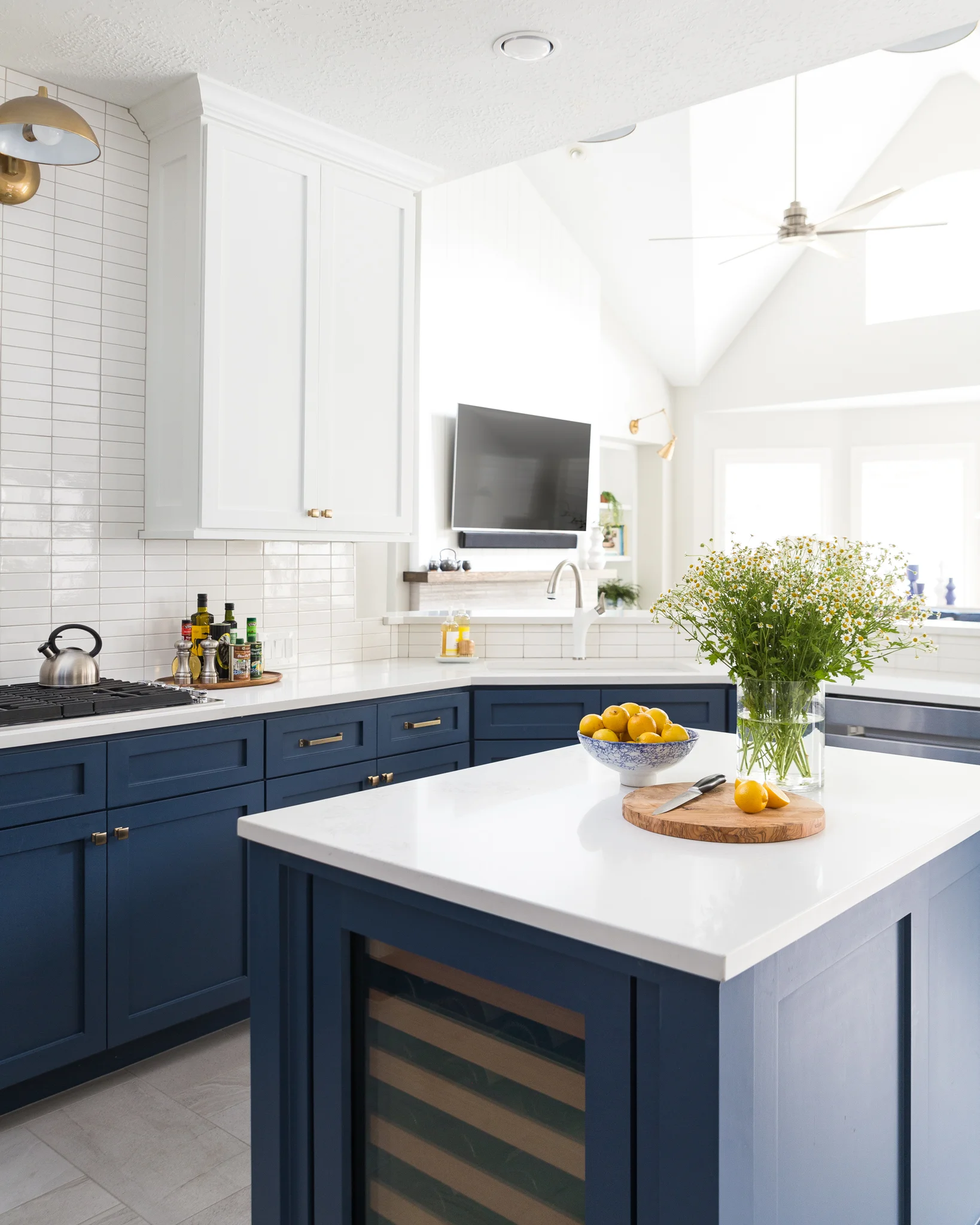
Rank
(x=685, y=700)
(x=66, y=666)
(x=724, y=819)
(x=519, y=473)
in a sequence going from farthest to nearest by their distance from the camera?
(x=519, y=473) → (x=685, y=700) → (x=66, y=666) → (x=724, y=819)

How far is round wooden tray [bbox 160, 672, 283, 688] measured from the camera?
3.21m

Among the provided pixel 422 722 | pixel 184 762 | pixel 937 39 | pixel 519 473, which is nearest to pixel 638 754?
pixel 184 762

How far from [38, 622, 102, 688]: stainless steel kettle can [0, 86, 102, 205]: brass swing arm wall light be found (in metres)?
1.25

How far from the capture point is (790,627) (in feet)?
5.70

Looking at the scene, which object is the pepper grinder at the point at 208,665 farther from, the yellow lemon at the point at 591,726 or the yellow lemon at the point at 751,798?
the yellow lemon at the point at 751,798

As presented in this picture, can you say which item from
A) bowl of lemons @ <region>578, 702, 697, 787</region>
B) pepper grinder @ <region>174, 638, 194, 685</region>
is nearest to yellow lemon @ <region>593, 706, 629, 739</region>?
bowl of lemons @ <region>578, 702, 697, 787</region>

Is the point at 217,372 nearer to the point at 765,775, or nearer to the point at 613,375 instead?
the point at 765,775

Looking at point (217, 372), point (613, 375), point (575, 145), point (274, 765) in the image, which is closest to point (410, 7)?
point (217, 372)

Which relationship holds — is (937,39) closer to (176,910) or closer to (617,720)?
(617,720)

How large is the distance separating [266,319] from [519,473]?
11.2 ft

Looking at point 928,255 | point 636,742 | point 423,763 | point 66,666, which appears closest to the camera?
point 636,742

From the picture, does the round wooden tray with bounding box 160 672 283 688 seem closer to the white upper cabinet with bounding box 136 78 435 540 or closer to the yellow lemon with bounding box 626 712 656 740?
the white upper cabinet with bounding box 136 78 435 540

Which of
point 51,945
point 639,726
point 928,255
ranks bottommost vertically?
point 51,945

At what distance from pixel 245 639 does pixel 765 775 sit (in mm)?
2144
